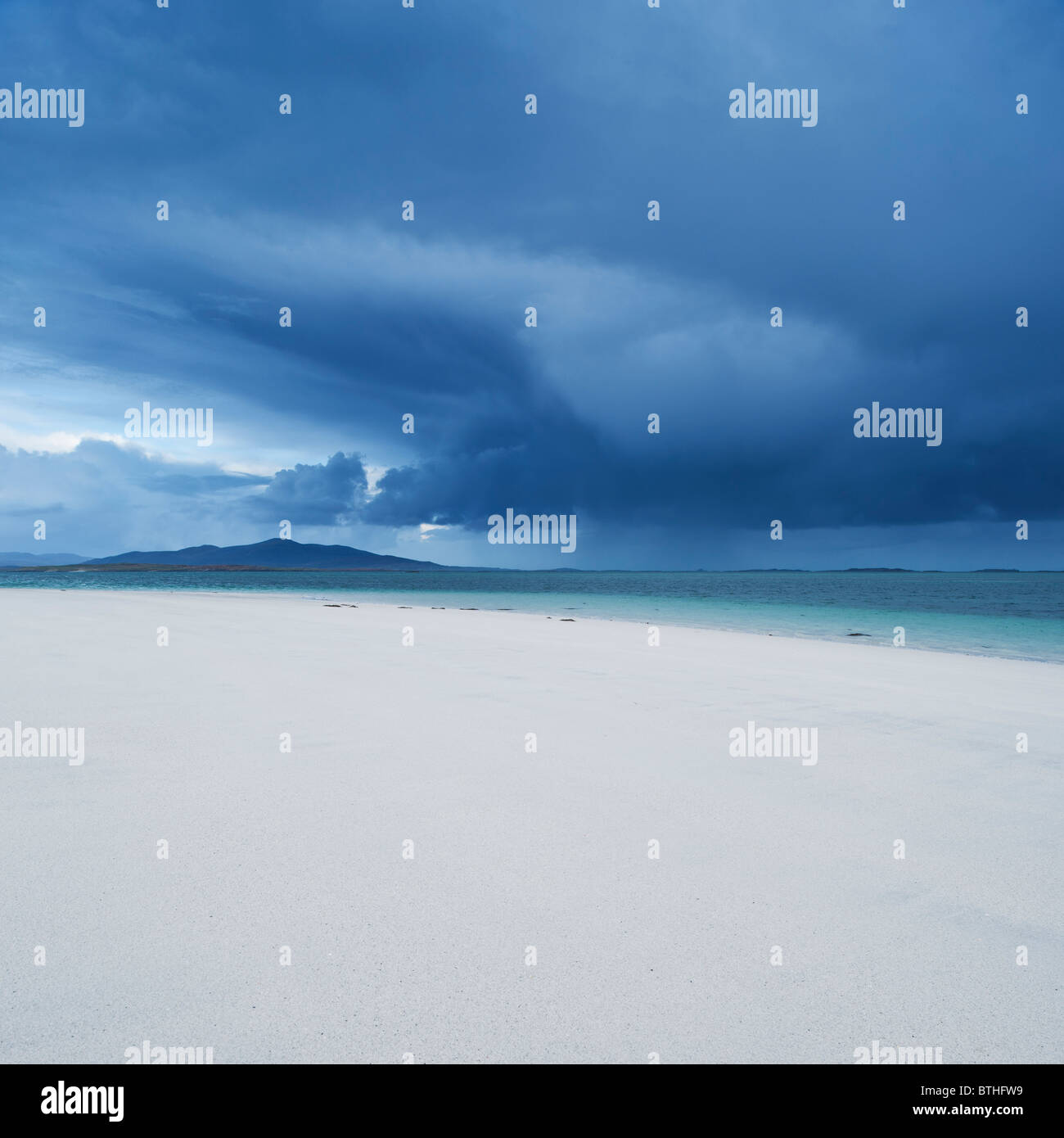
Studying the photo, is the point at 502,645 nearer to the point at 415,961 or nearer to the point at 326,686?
the point at 326,686

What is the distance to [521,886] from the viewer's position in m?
3.94

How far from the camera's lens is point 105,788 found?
5465mm

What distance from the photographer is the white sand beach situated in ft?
9.27

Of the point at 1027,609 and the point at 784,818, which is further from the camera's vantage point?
the point at 1027,609

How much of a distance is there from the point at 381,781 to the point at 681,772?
2.72m

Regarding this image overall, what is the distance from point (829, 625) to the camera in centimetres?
3297

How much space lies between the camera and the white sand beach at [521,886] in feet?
9.27
